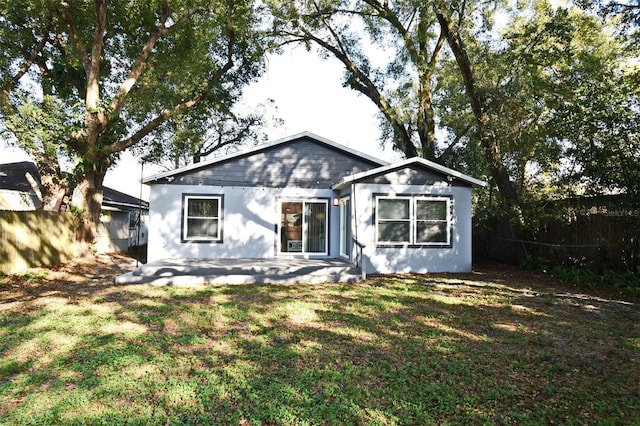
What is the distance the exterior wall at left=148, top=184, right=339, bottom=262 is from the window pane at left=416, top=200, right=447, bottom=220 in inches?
108

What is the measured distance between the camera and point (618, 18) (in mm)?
8727

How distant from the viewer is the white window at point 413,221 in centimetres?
1100

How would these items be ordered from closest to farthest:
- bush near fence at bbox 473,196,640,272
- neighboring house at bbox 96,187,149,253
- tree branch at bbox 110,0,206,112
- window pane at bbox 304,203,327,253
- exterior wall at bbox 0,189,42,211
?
bush near fence at bbox 473,196,640,272 < tree branch at bbox 110,0,206,112 < window pane at bbox 304,203,327,253 < exterior wall at bbox 0,189,42,211 < neighboring house at bbox 96,187,149,253

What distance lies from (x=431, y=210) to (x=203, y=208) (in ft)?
23.0

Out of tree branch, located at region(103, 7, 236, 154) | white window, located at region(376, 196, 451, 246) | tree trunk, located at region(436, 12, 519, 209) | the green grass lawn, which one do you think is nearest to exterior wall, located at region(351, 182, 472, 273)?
white window, located at region(376, 196, 451, 246)

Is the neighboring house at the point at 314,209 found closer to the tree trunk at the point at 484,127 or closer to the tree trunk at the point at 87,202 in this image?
the tree trunk at the point at 484,127

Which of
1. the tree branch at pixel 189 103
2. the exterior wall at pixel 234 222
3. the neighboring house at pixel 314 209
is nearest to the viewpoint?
the neighboring house at pixel 314 209

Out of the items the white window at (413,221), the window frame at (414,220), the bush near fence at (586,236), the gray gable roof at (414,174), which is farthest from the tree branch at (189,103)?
the bush near fence at (586,236)

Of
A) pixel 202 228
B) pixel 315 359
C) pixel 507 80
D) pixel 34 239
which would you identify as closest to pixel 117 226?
pixel 34 239

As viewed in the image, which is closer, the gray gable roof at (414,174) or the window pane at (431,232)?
the gray gable roof at (414,174)

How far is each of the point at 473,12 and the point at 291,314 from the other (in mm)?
12359

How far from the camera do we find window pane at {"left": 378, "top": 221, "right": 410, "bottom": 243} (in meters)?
11.0

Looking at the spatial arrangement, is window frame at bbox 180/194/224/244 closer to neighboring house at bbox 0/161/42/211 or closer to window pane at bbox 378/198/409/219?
window pane at bbox 378/198/409/219

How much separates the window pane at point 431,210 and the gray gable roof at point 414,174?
0.64 meters
